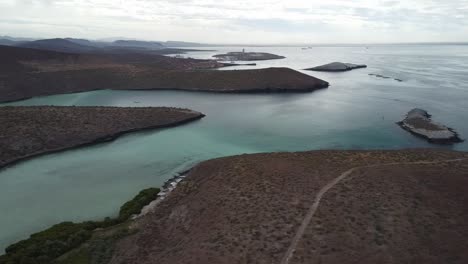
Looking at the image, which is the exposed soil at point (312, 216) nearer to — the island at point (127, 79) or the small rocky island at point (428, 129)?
the small rocky island at point (428, 129)

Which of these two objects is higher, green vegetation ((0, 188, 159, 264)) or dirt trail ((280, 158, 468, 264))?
dirt trail ((280, 158, 468, 264))

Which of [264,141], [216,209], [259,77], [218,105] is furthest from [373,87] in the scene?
[216,209]

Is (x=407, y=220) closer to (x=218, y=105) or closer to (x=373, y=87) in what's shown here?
(x=218, y=105)

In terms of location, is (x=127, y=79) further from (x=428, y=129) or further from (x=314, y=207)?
(x=314, y=207)

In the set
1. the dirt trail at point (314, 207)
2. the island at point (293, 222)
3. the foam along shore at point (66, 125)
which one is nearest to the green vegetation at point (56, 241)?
the island at point (293, 222)

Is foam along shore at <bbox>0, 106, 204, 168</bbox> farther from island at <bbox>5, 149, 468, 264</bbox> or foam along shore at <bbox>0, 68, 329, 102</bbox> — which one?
A: foam along shore at <bbox>0, 68, 329, 102</bbox>

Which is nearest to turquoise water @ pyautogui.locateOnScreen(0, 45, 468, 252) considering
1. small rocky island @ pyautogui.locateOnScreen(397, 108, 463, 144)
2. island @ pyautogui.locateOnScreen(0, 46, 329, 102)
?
small rocky island @ pyautogui.locateOnScreen(397, 108, 463, 144)
